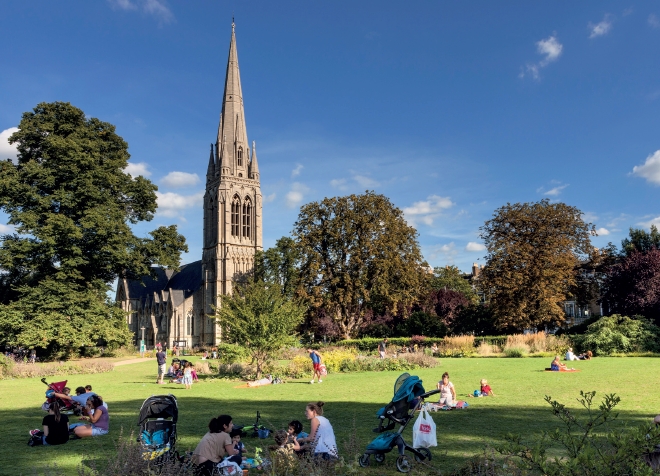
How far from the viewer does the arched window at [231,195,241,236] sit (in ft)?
261

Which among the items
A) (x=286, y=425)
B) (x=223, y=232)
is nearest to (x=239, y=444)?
(x=286, y=425)

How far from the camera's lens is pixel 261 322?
872 inches

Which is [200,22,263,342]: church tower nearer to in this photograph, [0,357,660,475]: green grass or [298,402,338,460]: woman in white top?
[0,357,660,475]: green grass

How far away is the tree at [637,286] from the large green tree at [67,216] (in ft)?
103

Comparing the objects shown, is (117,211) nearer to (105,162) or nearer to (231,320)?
(105,162)

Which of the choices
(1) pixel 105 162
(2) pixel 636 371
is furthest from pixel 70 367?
(2) pixel 636 371

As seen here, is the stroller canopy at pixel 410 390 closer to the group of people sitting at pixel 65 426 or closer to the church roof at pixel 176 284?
the group of people sitting at pixel 65 426

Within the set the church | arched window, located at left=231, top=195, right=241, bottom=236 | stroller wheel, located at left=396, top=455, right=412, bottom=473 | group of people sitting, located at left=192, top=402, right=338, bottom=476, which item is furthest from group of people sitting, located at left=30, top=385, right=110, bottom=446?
arched window, located at left=231, top=195, right=241, bottom=236

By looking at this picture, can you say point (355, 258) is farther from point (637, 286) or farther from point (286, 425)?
point (286, 425)

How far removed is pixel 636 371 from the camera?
20.7 m

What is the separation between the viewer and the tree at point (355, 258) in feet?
150

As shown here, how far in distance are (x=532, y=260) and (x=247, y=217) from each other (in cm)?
4957

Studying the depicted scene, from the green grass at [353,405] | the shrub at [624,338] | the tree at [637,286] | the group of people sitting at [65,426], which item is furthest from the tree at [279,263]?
the group of people sitting at [65,426]

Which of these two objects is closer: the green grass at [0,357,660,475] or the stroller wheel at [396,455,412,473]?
the stroller wheel at [396,455,412,473]
